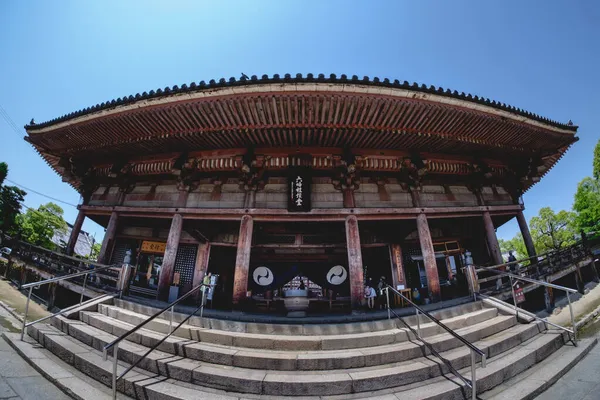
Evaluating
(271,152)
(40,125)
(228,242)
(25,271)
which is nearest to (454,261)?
(271,152)

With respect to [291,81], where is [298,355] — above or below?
below

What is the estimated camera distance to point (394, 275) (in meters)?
8.93

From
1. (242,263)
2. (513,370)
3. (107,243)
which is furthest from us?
(107,243)

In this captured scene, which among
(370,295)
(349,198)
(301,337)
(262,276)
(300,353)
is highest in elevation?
(349,198)

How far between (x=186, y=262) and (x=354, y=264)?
683cm

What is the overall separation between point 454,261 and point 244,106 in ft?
33.1

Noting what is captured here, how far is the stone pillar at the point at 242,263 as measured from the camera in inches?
240

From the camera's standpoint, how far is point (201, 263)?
906 cm

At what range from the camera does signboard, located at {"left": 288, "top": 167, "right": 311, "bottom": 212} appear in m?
6.78

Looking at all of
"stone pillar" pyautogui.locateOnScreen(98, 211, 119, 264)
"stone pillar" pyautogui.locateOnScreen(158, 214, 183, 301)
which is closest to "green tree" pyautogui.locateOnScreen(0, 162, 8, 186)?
"stone pillar" pyautogui.locateOnScreen(98, 211, 119, 264)

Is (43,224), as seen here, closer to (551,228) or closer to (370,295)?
(370,295)

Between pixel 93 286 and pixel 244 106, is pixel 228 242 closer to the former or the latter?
pixel 93 286

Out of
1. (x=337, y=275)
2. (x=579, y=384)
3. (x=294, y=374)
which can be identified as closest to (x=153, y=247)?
(x=337, y=275)

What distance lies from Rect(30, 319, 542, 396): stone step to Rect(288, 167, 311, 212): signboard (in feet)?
13.5
